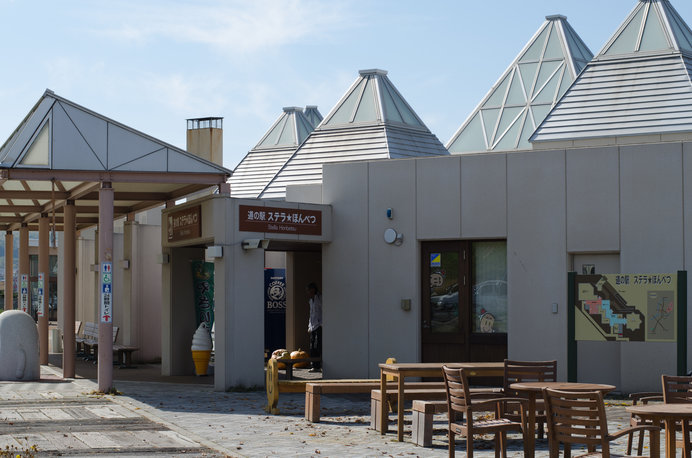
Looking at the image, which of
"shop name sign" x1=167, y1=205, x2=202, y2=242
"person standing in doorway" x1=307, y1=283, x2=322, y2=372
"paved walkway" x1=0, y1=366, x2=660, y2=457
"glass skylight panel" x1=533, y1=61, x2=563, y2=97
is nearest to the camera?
"paved walkway" x1=0, y1=366, x2=660, y2=457

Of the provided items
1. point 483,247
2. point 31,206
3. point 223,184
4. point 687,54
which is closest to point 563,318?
point 483,247

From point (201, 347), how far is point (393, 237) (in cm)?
453

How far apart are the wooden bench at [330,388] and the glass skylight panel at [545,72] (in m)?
19.1

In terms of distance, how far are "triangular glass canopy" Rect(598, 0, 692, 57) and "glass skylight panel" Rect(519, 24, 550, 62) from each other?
7387 mm

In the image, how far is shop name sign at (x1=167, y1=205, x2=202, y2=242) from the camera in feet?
58.6

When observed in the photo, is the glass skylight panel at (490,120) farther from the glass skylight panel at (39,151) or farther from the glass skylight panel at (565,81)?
the glass skylight panel at (39,151)

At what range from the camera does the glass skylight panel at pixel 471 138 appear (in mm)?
30469

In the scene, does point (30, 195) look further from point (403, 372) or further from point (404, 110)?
point (404, 110)

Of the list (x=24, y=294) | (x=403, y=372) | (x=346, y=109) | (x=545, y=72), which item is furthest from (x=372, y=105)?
(x=403, y=372)

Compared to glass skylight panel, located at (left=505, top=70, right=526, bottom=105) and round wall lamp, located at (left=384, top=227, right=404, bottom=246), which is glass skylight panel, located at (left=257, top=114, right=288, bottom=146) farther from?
round wall lamp, located at (left=384, top=227, right=404, bottom=246)

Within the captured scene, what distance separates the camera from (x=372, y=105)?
89.9 ft

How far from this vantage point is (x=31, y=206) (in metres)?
22.0

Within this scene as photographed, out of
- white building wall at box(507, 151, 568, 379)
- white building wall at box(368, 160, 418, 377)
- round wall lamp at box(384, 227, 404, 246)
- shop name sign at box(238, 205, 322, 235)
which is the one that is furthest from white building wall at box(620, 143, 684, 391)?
shop name sign at box(238, 205, 322, 235)

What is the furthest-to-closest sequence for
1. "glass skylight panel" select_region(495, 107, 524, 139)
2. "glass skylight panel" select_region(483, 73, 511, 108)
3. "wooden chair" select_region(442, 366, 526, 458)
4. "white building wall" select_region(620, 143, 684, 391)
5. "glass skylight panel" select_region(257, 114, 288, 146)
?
1. "glass skylight panel" select_region(257, 114, 288, 146)
2. "glass skylight panel" select_region(483, 73, 511, 108)
3. "glass skylight panel" select_region(495, 107, 524, 139)
4. "white building wall" select_region(620, 143, 684, 391)
5. "wooden chair" select_region(442, 366, 526, 458)
